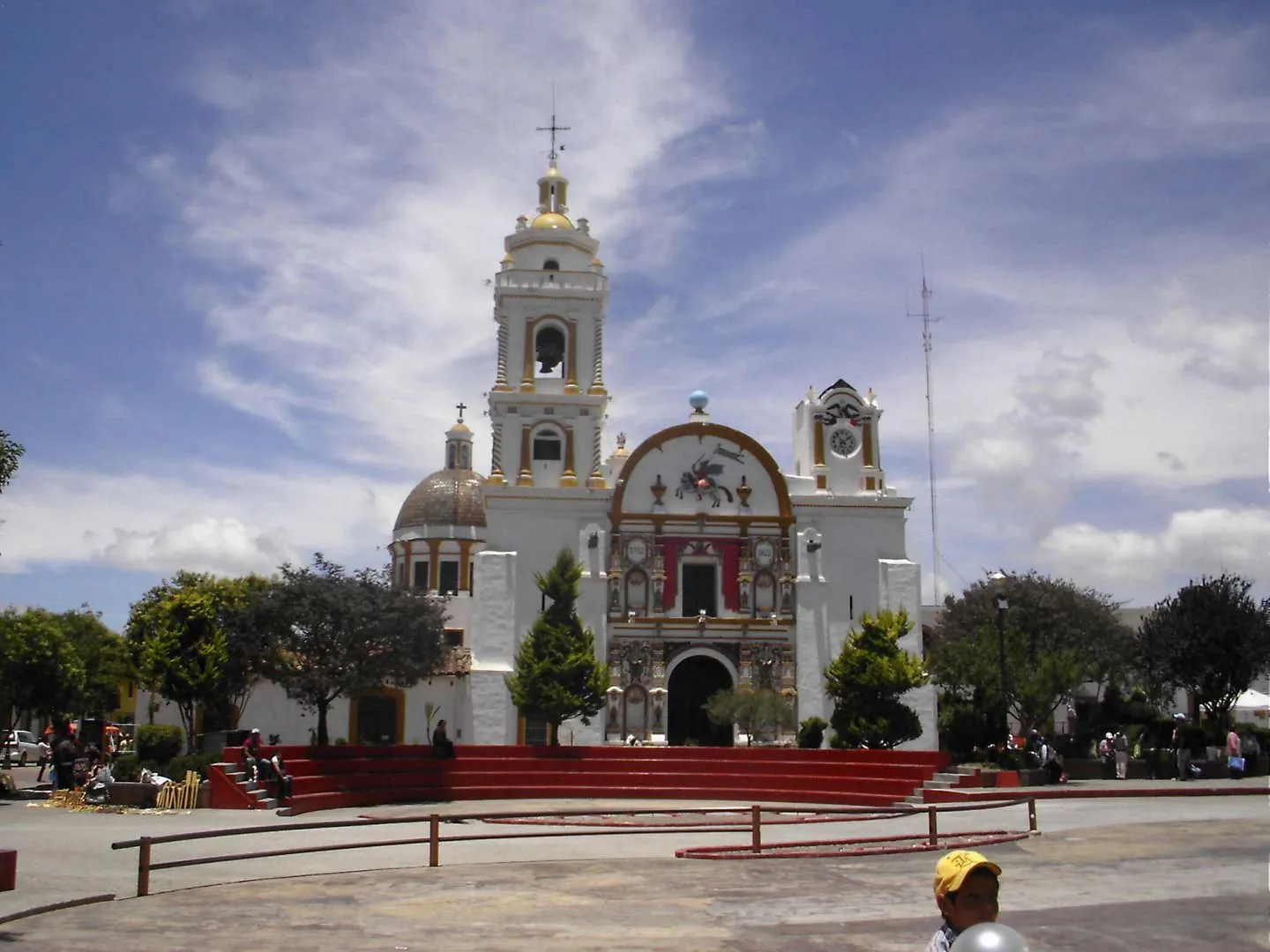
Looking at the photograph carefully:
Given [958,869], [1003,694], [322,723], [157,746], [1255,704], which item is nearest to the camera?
[958,869]

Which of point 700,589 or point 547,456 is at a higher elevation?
point 547,456

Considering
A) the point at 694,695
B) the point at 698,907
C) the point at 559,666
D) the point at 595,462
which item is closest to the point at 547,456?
the point at 595,462

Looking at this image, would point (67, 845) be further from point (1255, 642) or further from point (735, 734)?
point (1255, 642)

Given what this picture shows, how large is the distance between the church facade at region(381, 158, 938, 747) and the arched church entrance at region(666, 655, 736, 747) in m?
0.06

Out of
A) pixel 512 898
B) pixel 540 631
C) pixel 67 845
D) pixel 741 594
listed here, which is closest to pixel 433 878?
pixel 512 898

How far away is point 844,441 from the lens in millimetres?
40719

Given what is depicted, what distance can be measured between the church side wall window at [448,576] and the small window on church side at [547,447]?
15.8m

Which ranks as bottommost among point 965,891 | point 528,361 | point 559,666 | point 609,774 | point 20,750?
point 20,750

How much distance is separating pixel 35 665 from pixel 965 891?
4879cm

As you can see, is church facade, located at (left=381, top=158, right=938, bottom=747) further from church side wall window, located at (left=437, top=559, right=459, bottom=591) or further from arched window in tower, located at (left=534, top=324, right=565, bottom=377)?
church side wall window, located at (left=437, top=559, right=459, bottom=591)

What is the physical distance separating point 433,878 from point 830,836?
6.99 m

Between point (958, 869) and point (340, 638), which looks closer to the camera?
point (958, 869)

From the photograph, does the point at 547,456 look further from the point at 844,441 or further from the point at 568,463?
the point at 844,441

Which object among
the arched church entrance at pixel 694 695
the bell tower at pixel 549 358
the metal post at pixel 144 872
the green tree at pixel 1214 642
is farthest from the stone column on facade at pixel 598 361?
the metal post at pixel 144 872
